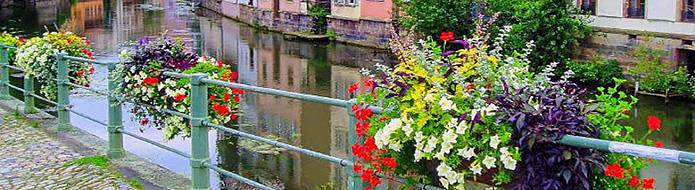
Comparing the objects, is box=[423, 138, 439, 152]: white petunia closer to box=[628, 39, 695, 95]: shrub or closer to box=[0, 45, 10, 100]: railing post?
box=[0, 45, 10, 100]: railing post

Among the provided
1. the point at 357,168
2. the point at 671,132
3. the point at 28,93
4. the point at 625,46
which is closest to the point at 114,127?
the point at 28,93

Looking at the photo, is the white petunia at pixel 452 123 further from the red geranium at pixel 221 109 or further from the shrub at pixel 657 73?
the shrub at pixel 657 73

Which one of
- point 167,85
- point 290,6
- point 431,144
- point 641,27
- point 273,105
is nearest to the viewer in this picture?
point 431,144

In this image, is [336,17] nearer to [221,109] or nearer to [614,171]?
[221,109]

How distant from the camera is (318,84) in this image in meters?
21.3

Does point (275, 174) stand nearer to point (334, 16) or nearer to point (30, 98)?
point (30, 98)

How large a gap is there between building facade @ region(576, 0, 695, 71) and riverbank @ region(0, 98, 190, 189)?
617 inches

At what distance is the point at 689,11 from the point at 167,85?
1677 centimetres

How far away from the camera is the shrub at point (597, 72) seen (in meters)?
21.1

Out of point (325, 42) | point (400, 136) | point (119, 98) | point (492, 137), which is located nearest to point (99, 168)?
point (119, 98)

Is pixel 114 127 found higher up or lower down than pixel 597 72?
higher up

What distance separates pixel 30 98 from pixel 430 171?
25.2 feet

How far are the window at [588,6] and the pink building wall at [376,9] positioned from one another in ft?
30.5

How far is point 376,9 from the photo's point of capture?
3253cm
